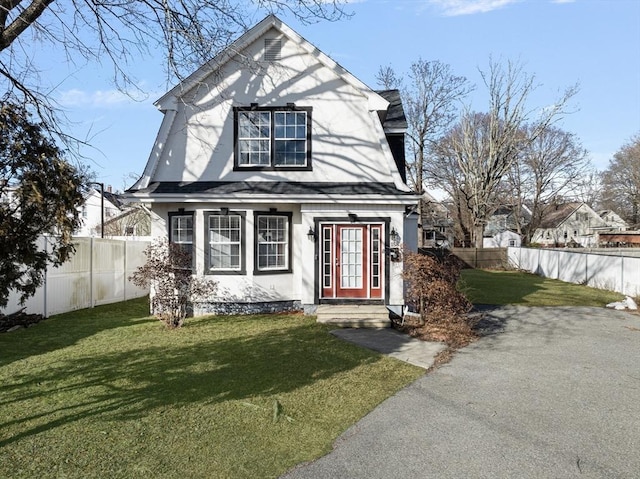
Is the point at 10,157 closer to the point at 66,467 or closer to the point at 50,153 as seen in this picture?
the point at 50,153

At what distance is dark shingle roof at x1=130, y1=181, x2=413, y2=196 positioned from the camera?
12.2 m

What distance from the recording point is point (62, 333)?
10.3m

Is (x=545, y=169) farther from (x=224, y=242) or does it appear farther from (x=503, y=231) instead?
(x=224, y=242)

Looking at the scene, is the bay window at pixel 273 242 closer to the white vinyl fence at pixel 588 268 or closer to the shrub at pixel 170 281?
the shrub at pixel 170 281

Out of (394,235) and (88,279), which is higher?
(394,235)

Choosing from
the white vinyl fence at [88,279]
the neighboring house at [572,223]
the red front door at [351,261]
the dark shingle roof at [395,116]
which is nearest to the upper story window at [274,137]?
the red front door at [351,261]

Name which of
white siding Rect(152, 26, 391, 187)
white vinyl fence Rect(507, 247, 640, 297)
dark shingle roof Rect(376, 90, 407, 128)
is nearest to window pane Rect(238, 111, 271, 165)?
white siding Rect(152, 26, 391, 187)

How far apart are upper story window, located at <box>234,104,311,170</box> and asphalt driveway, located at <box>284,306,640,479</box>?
7.10 meters

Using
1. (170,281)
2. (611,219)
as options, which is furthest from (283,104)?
(611,219)

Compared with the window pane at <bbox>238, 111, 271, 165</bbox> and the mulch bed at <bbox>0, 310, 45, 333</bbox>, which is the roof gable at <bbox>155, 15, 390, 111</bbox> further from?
the mulch bed at <bbox>0, 310, 45, 333</bbox>

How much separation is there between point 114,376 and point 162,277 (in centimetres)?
427

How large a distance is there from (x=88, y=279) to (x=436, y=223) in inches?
1570

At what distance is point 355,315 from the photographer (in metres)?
11.3

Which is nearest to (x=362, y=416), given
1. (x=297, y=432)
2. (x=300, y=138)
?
(x=297, y=432)
